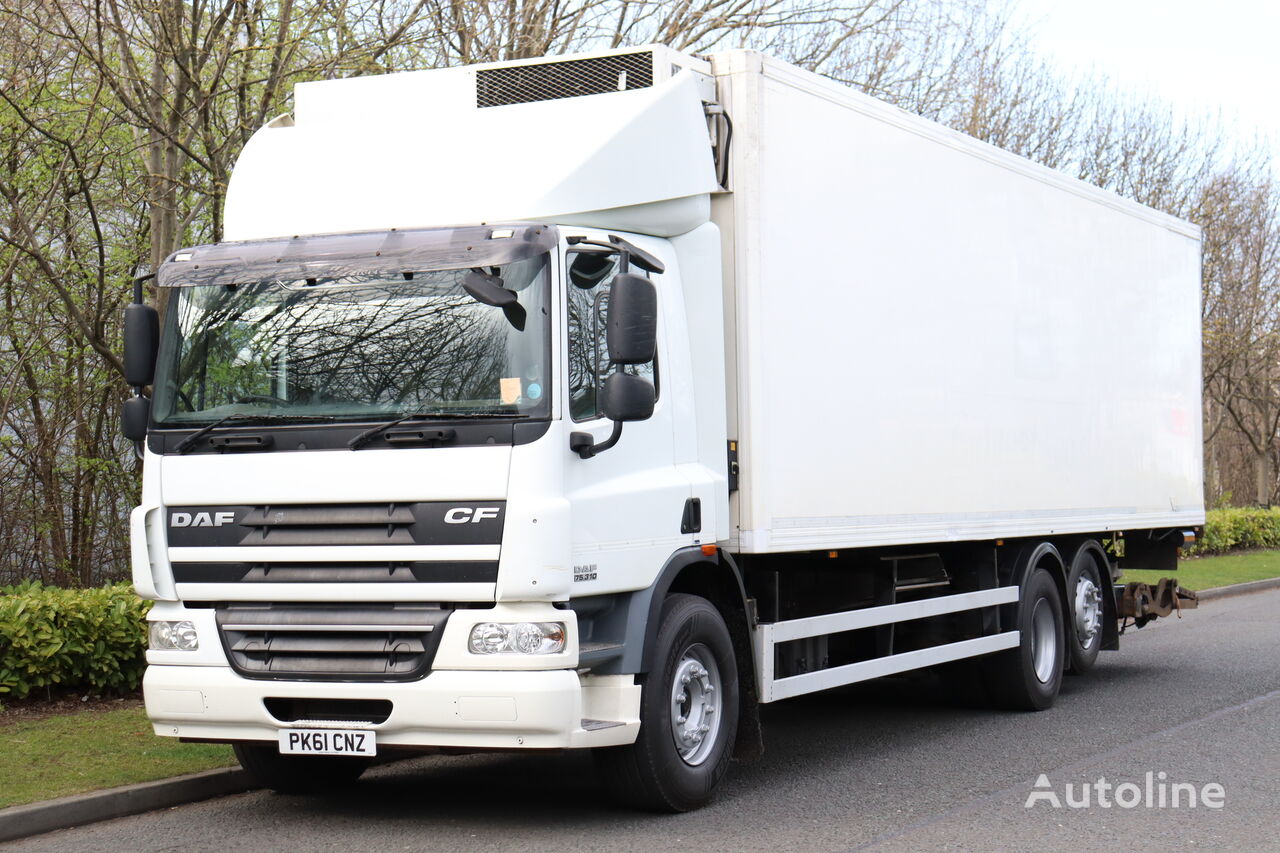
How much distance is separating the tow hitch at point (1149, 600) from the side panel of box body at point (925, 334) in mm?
635

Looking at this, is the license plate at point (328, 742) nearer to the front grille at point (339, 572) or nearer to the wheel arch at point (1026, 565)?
the front grille at point (339, 572)

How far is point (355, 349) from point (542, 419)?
3.21 feet

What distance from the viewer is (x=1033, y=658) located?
→ 435 inches

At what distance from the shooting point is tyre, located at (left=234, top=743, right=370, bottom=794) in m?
7.72

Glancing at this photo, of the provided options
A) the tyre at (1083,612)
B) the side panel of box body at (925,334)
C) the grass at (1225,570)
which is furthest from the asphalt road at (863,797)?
the grass at (1225,570)

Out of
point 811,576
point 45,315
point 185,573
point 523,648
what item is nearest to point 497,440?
point 523,648

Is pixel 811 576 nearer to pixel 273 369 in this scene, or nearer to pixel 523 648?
pixel 523 648

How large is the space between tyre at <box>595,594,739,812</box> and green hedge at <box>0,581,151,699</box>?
402 cm

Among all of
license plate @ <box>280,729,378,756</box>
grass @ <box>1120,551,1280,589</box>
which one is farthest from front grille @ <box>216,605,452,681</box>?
grass @ <box>1120,551,1280,589</box>

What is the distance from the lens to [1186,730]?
973 cm

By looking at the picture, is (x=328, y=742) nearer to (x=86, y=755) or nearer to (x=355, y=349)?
(x=355, y=349)

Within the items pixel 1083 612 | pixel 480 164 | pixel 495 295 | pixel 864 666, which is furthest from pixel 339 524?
pixel 1083 612

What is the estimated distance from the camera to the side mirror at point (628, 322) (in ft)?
21.2

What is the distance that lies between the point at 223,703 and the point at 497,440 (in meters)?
1.76
